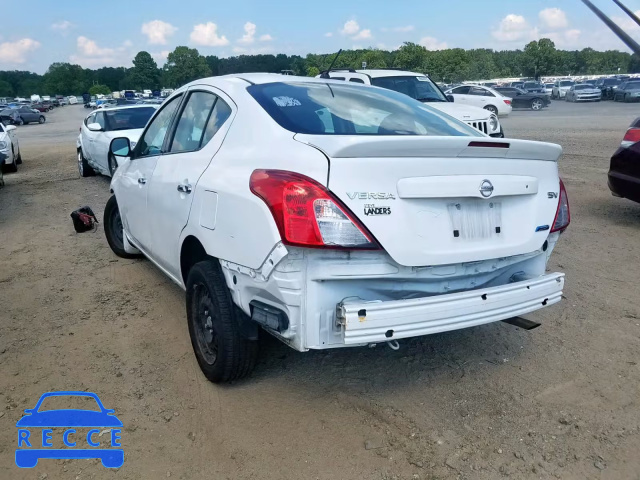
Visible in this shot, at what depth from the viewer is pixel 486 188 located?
2.81 m

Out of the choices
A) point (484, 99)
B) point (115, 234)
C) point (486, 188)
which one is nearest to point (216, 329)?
point (486, 188)

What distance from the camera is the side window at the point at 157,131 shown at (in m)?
4.25

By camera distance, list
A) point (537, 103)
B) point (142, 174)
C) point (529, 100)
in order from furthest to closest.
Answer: point (529, 100) < point (537, 103) < point (142, 174)

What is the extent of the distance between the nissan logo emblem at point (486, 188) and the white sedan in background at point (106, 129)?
8704 mm

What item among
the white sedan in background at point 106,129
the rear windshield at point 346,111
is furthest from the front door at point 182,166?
the white sedan in background at point 106,129

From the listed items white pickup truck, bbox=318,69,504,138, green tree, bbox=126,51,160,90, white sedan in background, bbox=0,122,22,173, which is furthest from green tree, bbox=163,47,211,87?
white pickup truck, bbox=318,69,504,138

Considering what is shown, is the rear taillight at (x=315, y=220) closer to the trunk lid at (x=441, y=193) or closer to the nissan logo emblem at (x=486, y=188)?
the trunk lid at (x=441, y=193)

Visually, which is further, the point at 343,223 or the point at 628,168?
the point at 628,168

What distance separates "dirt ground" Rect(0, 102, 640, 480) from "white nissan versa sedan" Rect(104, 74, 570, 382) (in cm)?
38

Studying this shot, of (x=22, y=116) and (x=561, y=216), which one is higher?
(x=561, y=216)

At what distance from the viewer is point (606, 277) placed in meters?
4.96

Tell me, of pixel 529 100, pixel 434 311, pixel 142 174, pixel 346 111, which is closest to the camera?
pixel 434 311

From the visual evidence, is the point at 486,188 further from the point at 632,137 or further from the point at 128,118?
the point at 128,118

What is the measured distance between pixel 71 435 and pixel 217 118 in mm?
1958
